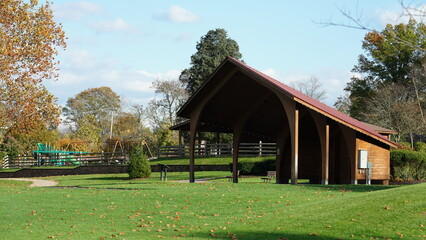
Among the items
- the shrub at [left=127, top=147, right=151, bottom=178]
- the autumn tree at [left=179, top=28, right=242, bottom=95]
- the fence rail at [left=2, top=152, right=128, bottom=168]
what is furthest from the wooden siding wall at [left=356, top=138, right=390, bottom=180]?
the autumn tree at [left=179, top=28, right=242, bottom=95]

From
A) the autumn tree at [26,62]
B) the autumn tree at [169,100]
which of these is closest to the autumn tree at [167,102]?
the autumn tree at [169,100]

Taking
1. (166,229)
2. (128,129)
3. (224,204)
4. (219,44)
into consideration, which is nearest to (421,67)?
(219,44)

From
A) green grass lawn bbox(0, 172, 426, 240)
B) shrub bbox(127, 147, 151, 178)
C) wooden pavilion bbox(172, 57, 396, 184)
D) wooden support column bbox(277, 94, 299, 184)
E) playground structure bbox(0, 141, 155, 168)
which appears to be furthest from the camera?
playground structure bbox(0, 141, 155, 168)

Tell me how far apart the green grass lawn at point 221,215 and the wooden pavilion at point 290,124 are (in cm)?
416

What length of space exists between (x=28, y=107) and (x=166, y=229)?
19327 mm

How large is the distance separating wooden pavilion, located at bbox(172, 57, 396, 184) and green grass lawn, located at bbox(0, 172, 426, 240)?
416 centimetres

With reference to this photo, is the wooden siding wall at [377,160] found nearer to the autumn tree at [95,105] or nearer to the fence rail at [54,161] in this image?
the fence rail at [54,161]

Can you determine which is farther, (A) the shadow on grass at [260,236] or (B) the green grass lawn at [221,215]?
(B) the green grass lawn at [221,215]

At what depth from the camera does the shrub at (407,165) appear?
97.2 feet

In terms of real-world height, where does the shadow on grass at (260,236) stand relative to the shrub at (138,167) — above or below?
below

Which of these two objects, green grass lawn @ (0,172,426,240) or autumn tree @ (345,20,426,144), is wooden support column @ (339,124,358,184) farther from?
autumn tree @ (345,20,426,144)

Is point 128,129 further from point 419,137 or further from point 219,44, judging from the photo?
point 419,137

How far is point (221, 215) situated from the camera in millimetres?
15562

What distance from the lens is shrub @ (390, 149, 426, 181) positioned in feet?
97.2
